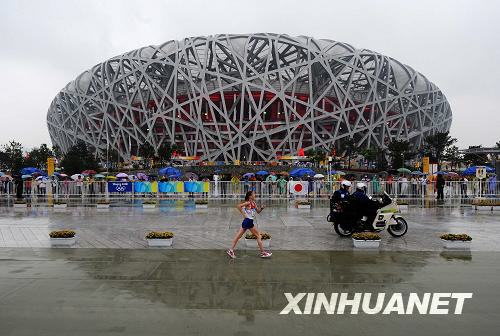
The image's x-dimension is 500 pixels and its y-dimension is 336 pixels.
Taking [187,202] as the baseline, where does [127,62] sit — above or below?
above

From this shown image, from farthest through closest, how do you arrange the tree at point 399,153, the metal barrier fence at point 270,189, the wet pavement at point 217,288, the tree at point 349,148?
the tree at point 349,148
the tree at point 399,153
the metal barrier fence at point 270,189
the wet pavement at point 217,288

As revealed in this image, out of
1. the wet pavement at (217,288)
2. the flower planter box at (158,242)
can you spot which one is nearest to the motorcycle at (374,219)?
the wet pavement at (217,288)

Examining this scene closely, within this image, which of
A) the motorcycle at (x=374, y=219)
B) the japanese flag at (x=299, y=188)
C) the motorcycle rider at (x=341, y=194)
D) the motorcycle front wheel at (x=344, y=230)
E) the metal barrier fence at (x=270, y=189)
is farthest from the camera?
the japanese flag at (x=299, y=188)

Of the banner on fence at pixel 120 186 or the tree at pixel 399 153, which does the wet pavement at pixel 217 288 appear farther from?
the tree at pixel 399 153

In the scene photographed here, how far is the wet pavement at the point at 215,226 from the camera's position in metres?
11.5

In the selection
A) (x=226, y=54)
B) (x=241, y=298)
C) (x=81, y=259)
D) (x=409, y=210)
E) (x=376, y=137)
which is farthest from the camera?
(x=376, y=137)

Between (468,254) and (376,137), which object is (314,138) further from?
(468,254)

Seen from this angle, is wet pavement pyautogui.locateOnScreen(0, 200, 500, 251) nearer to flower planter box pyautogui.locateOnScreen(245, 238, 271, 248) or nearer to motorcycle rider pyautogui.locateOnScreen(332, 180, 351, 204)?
flower planter box pyautogui.locateOnScreen(245, 238, 271, 248)

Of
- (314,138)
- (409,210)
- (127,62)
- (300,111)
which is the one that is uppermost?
(127,62)

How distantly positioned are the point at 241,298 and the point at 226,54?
64596 mm

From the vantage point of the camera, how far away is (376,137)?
73938 mm

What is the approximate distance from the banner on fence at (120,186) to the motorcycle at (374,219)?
16706 mm

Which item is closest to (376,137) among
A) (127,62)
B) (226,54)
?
(226,54)

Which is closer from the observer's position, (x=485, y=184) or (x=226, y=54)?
(x=485, y=184)
